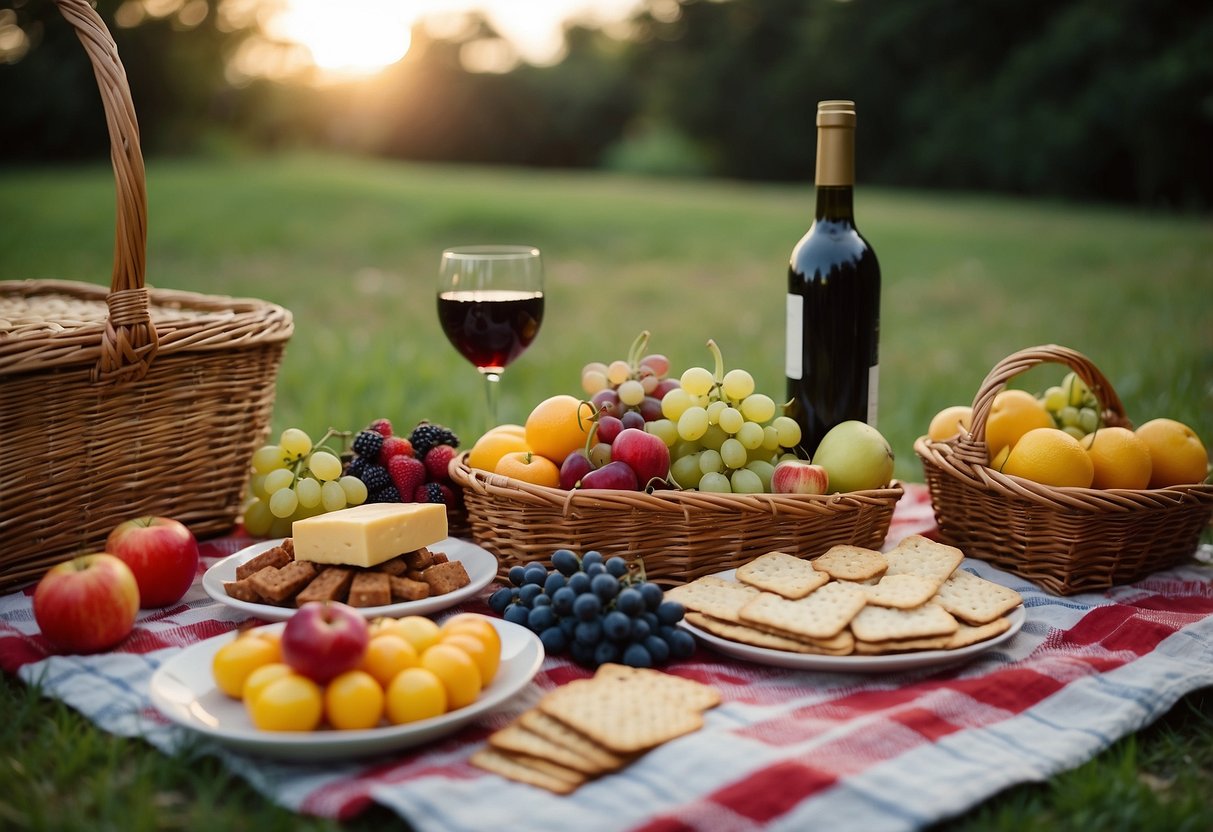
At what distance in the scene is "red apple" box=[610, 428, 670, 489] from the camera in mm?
2008

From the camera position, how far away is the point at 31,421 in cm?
203

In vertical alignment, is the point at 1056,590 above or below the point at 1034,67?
below

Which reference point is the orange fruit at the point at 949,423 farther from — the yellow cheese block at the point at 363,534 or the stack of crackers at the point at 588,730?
the yellow cheese block at the point at 363,534

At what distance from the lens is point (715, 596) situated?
1.84 m

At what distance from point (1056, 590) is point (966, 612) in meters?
0.38

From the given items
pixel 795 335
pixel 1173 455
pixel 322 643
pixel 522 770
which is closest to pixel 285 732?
pixel 322 643

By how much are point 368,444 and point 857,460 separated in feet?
3.40

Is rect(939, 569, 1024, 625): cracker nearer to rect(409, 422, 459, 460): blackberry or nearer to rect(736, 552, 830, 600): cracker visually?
rect(736, 552, 830, 600): cracker

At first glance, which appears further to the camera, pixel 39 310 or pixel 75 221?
pixel 75 221

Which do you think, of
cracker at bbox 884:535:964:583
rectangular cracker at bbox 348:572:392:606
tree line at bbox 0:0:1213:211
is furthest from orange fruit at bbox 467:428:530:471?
tree line at bbox 0:0:1213:211

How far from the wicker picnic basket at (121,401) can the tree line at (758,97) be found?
7970 millimetres

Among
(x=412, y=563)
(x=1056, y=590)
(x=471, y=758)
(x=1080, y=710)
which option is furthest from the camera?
(x=1056, y=590)

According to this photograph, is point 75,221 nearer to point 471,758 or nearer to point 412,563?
point 412,563

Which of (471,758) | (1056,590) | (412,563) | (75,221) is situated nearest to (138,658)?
(412,563)
